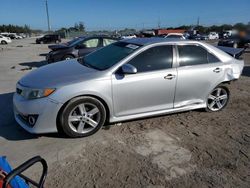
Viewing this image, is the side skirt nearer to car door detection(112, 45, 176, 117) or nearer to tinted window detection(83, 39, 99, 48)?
car door detection(112, 45, 176, 117)

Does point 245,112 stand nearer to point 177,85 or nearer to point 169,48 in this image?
point 177,85

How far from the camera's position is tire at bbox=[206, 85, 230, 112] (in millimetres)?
5184

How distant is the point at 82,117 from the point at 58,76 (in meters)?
0.77

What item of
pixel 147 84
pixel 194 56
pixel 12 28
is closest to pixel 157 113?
pixel 147 84

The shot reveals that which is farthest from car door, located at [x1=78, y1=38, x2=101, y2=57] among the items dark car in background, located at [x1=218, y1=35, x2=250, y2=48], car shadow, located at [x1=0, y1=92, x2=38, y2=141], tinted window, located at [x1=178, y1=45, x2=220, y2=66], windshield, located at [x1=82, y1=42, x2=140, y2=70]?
dark car in background, located at [x1=218, y1=35, x2=250, y2=48]

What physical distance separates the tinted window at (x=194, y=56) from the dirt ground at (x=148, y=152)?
3.59 feet

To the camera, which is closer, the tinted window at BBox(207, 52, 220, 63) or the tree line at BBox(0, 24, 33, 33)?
the tinted window at BBox(207, 52, 220, 63)

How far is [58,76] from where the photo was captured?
13.3ft

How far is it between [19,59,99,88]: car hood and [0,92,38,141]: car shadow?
2.66 ft

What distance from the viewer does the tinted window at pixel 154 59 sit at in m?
4.33

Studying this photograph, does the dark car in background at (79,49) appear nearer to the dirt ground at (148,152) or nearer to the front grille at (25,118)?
the dirt ground at (148,152)

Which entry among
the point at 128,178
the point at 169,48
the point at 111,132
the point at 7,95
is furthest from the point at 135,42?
the point at 7,95

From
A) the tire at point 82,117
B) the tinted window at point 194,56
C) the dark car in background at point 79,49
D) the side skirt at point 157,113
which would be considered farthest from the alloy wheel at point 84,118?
the dark car in background at point 79,49

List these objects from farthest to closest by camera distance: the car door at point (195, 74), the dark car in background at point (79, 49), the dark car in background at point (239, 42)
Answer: the dark car in background at point (239, 42) → the dark car in background at point (79, 49) → the car door at point (195, 74)
